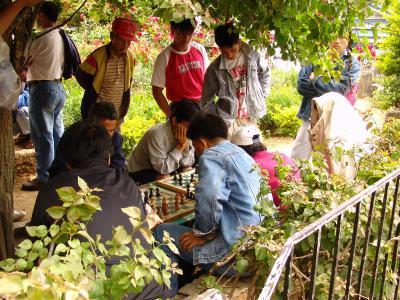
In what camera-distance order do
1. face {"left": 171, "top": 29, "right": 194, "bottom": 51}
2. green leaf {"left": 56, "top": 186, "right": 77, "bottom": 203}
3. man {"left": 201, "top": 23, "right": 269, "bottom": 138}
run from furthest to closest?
face {"left": 171, "top": 29, "right": 194, "bottom": 51} → man {"left": 201, "top": 23, "right": 269, "bottom": 138} → green leaf {"left": 56, "top": 186, "right": 77, "bottom": 203}

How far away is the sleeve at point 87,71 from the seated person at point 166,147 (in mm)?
1107

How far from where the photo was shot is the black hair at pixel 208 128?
3.31 m

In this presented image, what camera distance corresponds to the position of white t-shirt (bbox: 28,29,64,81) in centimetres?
507

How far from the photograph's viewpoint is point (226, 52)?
5.09 meters

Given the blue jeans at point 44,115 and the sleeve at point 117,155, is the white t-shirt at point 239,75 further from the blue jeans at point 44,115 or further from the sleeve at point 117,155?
the blue jeans at point 44,115

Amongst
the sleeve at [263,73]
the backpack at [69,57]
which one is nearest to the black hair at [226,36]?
the sleeve at [263,73]

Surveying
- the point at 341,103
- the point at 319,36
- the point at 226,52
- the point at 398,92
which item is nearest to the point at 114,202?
the point at 319,36

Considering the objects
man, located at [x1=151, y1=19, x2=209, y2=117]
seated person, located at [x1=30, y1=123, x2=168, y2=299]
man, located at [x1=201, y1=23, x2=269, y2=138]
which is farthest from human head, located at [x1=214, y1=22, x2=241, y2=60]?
seated person, located at [x1=30, y1=123, x2=168, y2=299]

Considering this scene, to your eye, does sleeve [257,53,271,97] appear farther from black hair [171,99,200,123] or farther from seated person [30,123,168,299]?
seated person [30,123,168,299]

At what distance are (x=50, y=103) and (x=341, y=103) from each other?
3.07 metres

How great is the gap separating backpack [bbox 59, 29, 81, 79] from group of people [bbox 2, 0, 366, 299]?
0.08 m

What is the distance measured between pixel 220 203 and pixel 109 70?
294 cm

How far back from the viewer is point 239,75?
5.21 m

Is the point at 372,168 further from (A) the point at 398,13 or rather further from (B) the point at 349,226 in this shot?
(A) the point at 398,13
